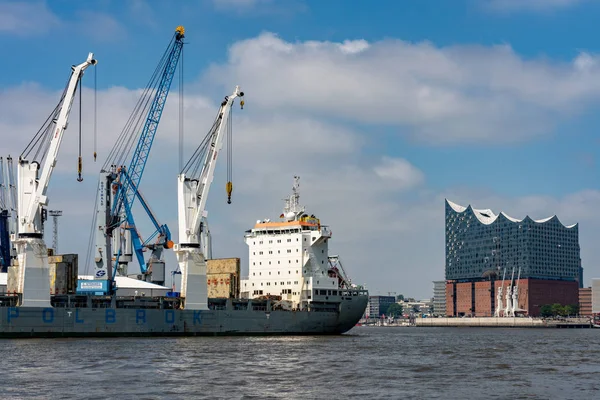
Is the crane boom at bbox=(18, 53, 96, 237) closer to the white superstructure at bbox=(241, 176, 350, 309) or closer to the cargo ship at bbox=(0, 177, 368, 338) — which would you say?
the cargo ship at bbox=(0, 177, 368, 338)

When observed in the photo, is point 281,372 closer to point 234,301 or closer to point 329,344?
point 329,344

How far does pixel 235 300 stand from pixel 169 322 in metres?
7.19

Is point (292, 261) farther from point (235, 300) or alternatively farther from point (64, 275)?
point (64, 275)

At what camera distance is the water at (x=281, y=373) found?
112 feet

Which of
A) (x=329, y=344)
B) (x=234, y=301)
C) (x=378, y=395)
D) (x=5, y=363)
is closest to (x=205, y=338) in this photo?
(x=234, y=301)

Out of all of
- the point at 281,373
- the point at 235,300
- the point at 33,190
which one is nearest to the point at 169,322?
the point at 235,300

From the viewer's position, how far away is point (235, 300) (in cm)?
7900

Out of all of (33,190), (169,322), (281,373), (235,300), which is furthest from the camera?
(235,300)

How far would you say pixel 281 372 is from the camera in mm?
41906

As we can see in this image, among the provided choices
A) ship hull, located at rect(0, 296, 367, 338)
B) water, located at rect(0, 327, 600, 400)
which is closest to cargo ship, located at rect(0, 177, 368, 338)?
ship hull, located at rect(0, 296, 367, 338)

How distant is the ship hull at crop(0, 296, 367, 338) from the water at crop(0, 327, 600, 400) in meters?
7.02

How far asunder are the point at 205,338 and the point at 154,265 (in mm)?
26104

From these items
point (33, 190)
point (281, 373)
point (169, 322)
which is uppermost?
point (33, 190)

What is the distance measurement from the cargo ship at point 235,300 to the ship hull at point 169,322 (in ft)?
0.27
